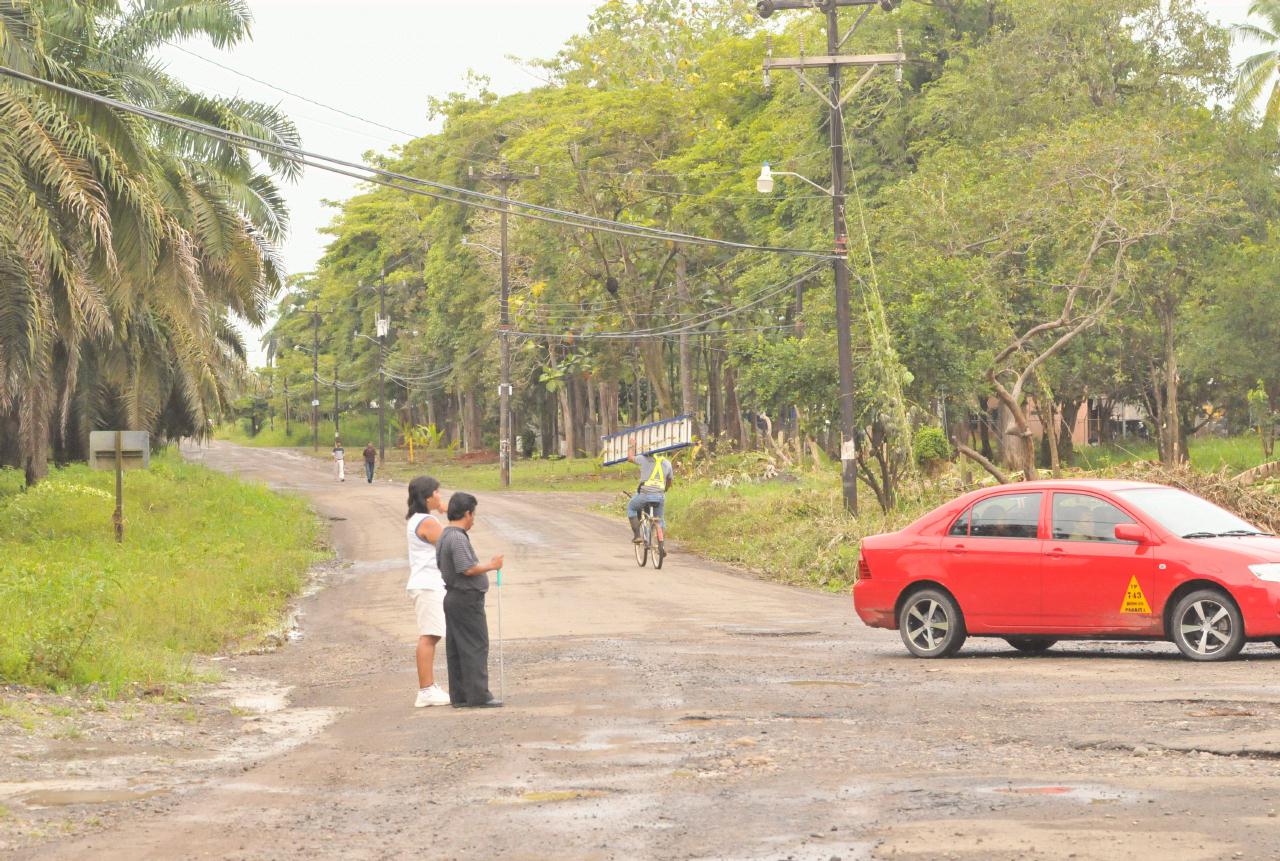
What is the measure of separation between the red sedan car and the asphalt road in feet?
1.07

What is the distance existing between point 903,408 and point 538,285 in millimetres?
37980

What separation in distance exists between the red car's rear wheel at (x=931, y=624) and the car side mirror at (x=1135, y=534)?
170 centimetres

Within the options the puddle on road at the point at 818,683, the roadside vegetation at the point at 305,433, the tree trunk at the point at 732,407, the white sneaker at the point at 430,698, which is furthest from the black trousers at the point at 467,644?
the roadside vegetation at the point at 305,433

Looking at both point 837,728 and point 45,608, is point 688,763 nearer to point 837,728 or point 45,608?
point 837,728

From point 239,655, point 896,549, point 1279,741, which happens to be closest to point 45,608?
point 239,655

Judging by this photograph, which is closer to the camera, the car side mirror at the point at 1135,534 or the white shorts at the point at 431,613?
the white shorts at the point at 431,613

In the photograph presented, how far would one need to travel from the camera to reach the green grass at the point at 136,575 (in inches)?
546

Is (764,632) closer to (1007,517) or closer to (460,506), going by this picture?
(1007,517)

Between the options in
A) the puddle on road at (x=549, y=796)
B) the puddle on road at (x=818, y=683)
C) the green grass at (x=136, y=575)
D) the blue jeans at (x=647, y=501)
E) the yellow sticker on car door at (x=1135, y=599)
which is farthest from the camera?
the blue jeans at (x=647, y=501)

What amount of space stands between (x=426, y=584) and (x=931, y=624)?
15.7 feet

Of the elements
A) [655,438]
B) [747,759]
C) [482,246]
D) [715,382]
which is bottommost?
[747,759]

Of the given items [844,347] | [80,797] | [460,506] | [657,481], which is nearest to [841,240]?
[844,347]

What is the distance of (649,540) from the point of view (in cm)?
2738

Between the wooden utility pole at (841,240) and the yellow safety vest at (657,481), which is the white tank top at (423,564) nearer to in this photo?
the yellow safety vest at (657,481)
